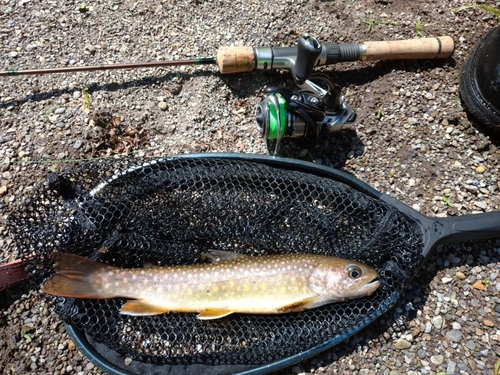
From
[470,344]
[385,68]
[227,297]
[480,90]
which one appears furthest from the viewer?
[385,68]

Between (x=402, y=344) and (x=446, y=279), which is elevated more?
(x=446, y=279)

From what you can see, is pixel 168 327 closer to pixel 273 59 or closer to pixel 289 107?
pixel 289 107

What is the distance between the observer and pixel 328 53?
3297mm

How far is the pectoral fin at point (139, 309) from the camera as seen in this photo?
2.51m

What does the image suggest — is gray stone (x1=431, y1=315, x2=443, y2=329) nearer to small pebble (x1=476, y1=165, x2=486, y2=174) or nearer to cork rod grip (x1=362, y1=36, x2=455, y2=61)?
small pebble (x1=476, y1=165, x2=486, y2=174)

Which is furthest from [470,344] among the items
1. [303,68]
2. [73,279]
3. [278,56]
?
[73,279]

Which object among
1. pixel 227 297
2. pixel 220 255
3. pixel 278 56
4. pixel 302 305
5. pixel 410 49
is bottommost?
pixel 302 305

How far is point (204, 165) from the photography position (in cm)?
279

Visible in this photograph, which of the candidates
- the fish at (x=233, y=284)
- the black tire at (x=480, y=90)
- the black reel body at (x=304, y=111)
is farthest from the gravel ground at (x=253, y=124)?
the fish at (x=233, y=284)

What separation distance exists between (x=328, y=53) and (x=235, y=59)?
28.0 inches

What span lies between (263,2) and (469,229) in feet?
8.24

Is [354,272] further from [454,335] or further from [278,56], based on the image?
[278,56]

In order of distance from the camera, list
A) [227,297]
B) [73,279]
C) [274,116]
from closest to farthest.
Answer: [73,279], [227,297], [274,116]

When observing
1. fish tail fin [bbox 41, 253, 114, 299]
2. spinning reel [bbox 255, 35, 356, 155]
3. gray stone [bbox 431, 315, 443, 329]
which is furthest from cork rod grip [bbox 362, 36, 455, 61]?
fish tail fin [bbox 41, 253, 114, 299]
